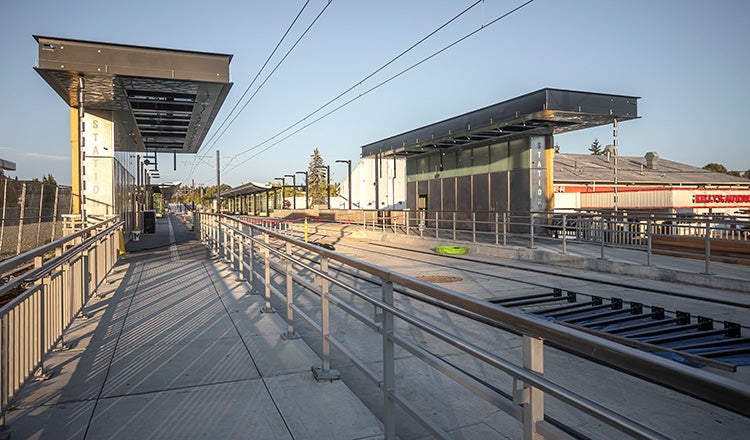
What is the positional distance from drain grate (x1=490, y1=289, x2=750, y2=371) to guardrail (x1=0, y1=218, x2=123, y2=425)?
424 cm

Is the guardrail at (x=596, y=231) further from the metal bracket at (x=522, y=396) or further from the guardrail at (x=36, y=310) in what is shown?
the guardrail at (x=36, y=310)

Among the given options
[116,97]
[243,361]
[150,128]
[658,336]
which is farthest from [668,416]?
[150,128]

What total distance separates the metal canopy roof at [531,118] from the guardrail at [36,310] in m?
14.7

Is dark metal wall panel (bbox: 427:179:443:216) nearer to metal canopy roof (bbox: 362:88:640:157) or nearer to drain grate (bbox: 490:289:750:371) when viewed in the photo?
metal canopy roof (bbox: 362:88:640:157)

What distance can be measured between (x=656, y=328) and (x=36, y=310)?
22.4ft

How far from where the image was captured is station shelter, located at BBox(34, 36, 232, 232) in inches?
504

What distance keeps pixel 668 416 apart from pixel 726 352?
6.03ft

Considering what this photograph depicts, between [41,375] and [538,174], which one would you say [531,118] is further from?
[41,375]

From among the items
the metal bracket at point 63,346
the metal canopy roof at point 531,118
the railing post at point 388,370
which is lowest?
the metal bracket at point 63,346

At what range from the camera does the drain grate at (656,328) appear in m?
5.57

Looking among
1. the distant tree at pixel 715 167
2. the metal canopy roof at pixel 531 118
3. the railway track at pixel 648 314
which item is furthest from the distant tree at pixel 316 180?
the railway track at pixel 648 314

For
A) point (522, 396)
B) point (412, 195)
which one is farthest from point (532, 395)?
point (412, 195)

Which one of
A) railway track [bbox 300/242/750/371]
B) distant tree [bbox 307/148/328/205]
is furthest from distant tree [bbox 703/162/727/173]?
railway track [bbox 300/242/750/371]

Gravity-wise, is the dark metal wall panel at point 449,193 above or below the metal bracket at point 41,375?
above
